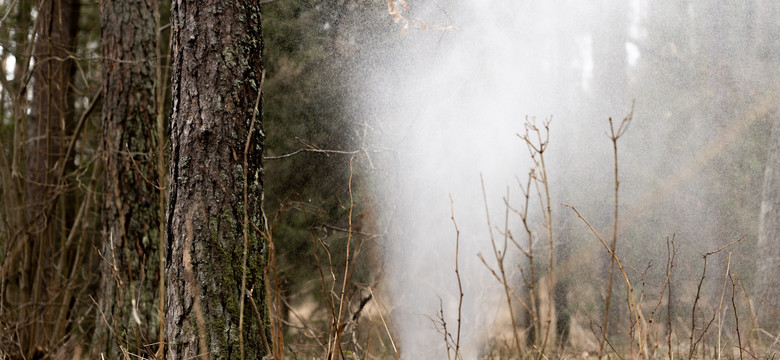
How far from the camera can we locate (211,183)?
87.4 inches

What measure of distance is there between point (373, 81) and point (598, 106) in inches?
75.2

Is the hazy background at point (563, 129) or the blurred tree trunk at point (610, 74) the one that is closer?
the hazy background at point (563, 129)

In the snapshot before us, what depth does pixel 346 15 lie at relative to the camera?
442 centimetres

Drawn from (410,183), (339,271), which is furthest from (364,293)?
(410,183)

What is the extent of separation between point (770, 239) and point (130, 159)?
446 centimetres

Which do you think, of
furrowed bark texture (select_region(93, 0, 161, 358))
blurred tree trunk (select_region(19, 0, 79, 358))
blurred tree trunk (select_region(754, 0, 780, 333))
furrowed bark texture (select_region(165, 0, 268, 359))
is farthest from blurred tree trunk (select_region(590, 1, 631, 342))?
blurred tree trunk (select_region(19, 0, 79, 358))

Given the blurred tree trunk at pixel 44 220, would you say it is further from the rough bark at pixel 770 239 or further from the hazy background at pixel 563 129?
the rough bark at pixel 770 239

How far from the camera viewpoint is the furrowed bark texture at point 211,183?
220 centimetres

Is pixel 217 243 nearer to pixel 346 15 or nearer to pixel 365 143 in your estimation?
pixel 365 143

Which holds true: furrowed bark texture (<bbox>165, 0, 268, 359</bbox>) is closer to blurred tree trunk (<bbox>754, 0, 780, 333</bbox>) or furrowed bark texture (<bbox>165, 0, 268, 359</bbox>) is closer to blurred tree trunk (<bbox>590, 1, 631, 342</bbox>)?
blurred tree trunk (<bbox>590, 1, 631, 342</bbox>)

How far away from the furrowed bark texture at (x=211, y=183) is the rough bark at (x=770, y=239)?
3.45 meters

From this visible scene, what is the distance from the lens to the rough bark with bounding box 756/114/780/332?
12.3ft

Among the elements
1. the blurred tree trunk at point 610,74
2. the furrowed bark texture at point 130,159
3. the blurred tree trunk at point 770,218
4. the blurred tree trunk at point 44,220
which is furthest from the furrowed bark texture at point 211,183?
the blurred tree trunk at point 770,218

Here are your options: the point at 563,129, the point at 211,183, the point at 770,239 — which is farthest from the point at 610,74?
the point at 211,183
